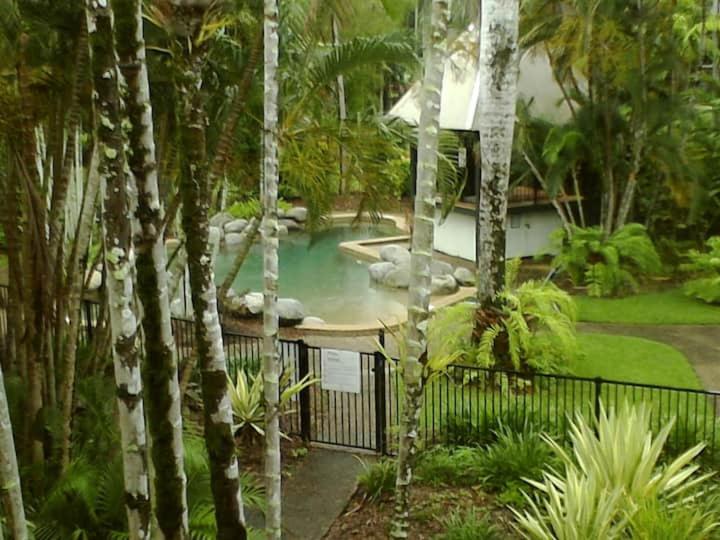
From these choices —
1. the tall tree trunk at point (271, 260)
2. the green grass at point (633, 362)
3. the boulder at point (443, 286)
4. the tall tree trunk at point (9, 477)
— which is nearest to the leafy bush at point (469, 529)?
the tall tree trunk at point (271, 260)

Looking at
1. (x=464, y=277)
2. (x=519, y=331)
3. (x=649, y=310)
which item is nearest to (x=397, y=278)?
(x=464, y=277)

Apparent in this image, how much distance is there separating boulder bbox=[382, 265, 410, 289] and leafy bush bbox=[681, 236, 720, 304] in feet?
17.0

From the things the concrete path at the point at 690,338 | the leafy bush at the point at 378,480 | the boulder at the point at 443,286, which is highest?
the boulder at the point at 443,286

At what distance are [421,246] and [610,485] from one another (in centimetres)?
237

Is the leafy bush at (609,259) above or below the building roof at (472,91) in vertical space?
below

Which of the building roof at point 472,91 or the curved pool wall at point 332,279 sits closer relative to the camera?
the curved pool wall at point 332,279

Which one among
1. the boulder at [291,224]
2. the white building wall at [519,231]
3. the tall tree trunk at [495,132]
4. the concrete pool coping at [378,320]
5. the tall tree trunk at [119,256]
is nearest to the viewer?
the tall tree trunk at [119,256]

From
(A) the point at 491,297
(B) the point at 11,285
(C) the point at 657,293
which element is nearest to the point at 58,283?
(B) the point at 11,285

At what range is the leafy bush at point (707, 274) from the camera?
1465 cm

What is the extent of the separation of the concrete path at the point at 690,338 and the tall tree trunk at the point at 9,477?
8.91m

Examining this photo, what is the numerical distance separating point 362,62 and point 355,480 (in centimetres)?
367

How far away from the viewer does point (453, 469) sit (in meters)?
7.57

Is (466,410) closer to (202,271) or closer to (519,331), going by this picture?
(519,331)

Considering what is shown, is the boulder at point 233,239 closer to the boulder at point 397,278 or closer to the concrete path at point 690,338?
the boulder at point 397,278
